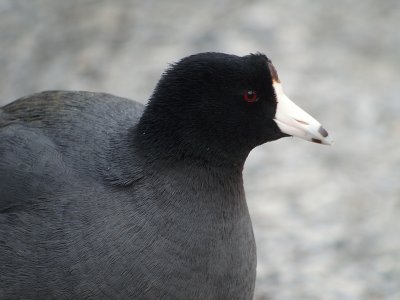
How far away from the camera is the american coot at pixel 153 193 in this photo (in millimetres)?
3668

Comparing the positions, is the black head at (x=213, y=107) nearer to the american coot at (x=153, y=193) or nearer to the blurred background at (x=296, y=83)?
the american coot at (x=153, y=193)

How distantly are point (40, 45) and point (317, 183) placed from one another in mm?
2544

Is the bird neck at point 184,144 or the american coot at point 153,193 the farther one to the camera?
the bird neck at point 184,144

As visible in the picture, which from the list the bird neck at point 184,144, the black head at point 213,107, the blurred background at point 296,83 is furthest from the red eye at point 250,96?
the blurred background at point 296,83

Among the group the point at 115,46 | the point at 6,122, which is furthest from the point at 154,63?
the point at 6,122

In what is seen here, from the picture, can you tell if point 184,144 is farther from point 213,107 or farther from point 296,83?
point 296,83

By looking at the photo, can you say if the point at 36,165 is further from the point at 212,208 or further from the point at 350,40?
the point at 350,40

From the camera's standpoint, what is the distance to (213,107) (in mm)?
3768

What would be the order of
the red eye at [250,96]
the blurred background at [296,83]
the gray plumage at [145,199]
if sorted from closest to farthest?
the gray plumage at [145,199] < the red eye at [250,96] < the blurred background at [296,83]

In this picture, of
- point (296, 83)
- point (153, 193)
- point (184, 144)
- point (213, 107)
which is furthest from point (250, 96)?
point (296, 83)

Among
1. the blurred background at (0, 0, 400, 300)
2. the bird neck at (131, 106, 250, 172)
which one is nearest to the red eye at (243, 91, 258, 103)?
the bird neck at (131, 106, 250, 172)

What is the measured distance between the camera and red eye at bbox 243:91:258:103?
377 centimetres

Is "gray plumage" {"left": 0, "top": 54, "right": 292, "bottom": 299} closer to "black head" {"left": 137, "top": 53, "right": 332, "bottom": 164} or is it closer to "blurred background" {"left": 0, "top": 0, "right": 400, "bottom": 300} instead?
"black head" {"left": 137, "top": 53, "right": 332, "bottom": 164}

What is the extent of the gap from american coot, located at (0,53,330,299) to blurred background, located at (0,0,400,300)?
152cm
